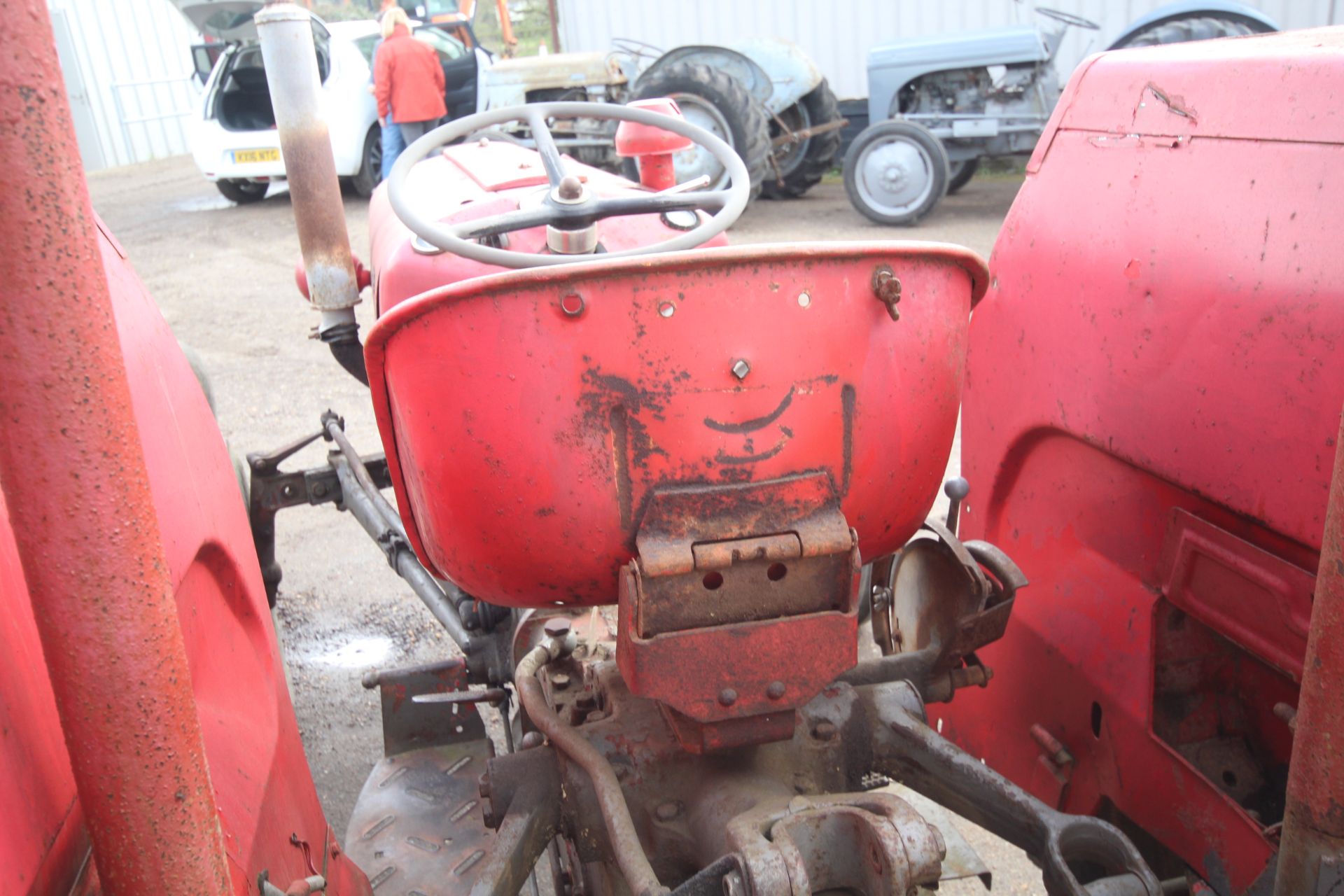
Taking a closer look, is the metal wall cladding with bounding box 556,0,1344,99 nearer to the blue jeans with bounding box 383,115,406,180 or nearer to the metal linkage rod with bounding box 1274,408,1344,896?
the blue jeans with bounding box 383,115,406,180

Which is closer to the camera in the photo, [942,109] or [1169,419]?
[1169,419]

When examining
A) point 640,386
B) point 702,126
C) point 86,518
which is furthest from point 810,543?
point 702,126

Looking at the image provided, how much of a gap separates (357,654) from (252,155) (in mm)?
7081

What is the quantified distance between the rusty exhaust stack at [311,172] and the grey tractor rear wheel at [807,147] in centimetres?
651

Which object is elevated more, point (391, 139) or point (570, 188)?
point (570, 188)

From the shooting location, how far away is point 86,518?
62cm

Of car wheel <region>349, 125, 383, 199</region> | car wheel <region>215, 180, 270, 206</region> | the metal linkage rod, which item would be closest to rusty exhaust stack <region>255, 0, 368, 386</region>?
the metal linkage rod

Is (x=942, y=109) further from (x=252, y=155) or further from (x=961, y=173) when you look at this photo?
(x=252, y=155)

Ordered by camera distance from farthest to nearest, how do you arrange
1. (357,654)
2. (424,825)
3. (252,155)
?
1. (252,155)
2. (357,654)
3. (424,825)

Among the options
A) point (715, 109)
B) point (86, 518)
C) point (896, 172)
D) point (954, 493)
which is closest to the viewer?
point (86, 518)

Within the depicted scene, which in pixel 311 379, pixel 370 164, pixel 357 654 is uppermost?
pixel 370 164

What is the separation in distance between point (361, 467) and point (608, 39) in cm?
941

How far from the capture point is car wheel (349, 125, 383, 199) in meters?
8.96

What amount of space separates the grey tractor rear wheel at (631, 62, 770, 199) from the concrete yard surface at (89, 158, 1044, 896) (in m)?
0.55
